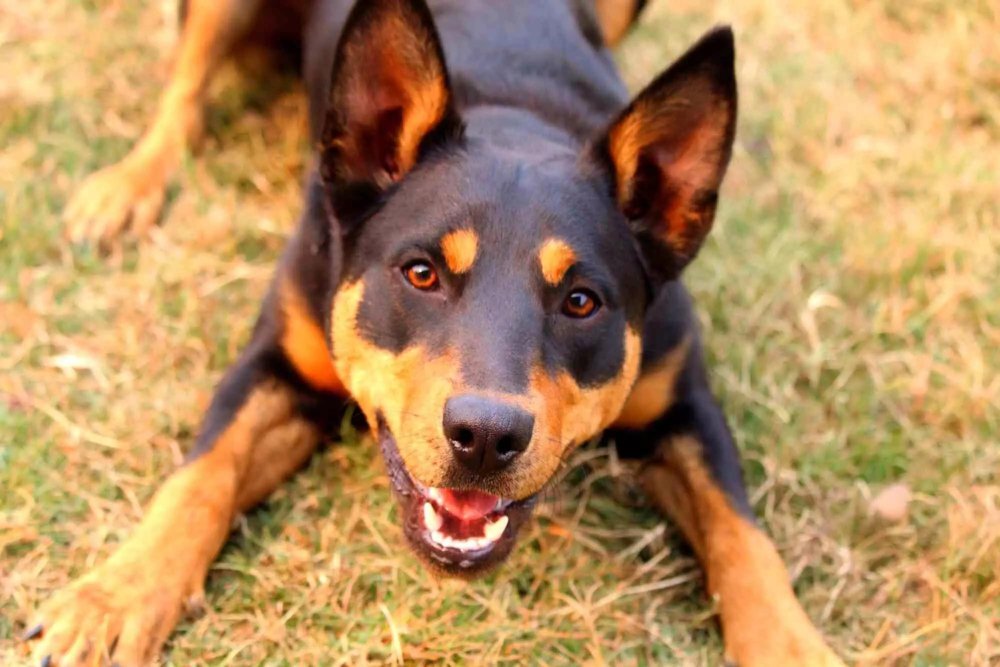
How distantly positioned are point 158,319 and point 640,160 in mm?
2082

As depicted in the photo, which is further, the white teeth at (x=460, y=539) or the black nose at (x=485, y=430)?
the white teeth at (x=460, y=539)

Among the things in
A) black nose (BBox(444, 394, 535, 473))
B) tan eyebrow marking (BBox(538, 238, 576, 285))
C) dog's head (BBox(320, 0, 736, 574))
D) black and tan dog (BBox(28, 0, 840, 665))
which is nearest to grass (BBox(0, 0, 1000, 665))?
black and tan dog (BBox(28, 0, 840, 665))

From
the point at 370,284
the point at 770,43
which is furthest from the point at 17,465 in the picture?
the point at 770,43

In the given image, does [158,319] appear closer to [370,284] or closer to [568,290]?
[370,284]

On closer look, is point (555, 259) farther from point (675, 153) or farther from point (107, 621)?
point (107, 621)

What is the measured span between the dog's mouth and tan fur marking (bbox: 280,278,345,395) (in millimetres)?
705

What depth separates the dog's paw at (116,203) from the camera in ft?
16.3

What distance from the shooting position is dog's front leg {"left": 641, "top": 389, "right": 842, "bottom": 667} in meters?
3.52

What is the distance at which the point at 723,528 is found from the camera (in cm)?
378

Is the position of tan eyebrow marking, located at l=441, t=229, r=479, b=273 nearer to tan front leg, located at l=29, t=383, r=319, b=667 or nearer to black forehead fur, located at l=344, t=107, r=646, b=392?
black forehead fur, located at l=344, t=107, r=646, b=392

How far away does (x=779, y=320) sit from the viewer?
4941mm

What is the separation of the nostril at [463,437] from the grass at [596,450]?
0.81m

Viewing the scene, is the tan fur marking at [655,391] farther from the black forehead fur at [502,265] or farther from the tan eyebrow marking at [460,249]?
the tan eyebrow marking at [460,249]

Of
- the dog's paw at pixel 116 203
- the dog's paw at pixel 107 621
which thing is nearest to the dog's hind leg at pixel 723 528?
the dog's paw at pixel 107 621
